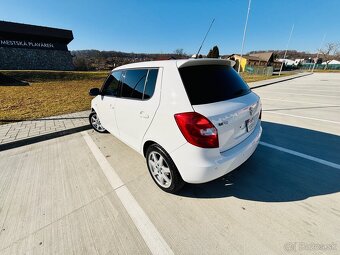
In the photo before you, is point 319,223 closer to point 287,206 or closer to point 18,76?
point 287,206

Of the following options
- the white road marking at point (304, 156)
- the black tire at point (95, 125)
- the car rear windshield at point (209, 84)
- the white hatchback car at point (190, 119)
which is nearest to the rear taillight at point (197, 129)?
the white hatchback car at point (190, 119)

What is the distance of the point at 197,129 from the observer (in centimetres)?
201

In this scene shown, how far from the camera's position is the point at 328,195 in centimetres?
248

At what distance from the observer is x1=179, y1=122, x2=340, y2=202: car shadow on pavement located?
→ 254cm

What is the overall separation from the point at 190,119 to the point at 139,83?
125 cm

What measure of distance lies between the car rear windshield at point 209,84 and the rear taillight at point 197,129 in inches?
7.5

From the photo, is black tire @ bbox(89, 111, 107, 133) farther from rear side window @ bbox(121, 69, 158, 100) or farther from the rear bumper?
the rear bumper

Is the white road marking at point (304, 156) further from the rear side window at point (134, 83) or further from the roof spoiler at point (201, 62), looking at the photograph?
the rear side window at point (134, 83)

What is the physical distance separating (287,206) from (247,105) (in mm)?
1407

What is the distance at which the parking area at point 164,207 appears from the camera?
1904 millimetres

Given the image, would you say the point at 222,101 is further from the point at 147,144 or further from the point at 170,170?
the point at 147,144

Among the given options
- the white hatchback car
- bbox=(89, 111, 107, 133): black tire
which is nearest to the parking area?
the white hatchback car

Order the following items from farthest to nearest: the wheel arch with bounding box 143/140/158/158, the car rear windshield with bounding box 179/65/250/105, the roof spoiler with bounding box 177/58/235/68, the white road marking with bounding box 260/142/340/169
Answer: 1. the white road marking with bounding box 260/142/340/169
2. the wheel arch with bounding box 143/140/158/158
3. the roof spoiler with bounding box 177/58/235/68
4. the car rear windshield with bounding box 179/65/250/105

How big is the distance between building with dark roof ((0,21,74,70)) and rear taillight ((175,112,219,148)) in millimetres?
43631
